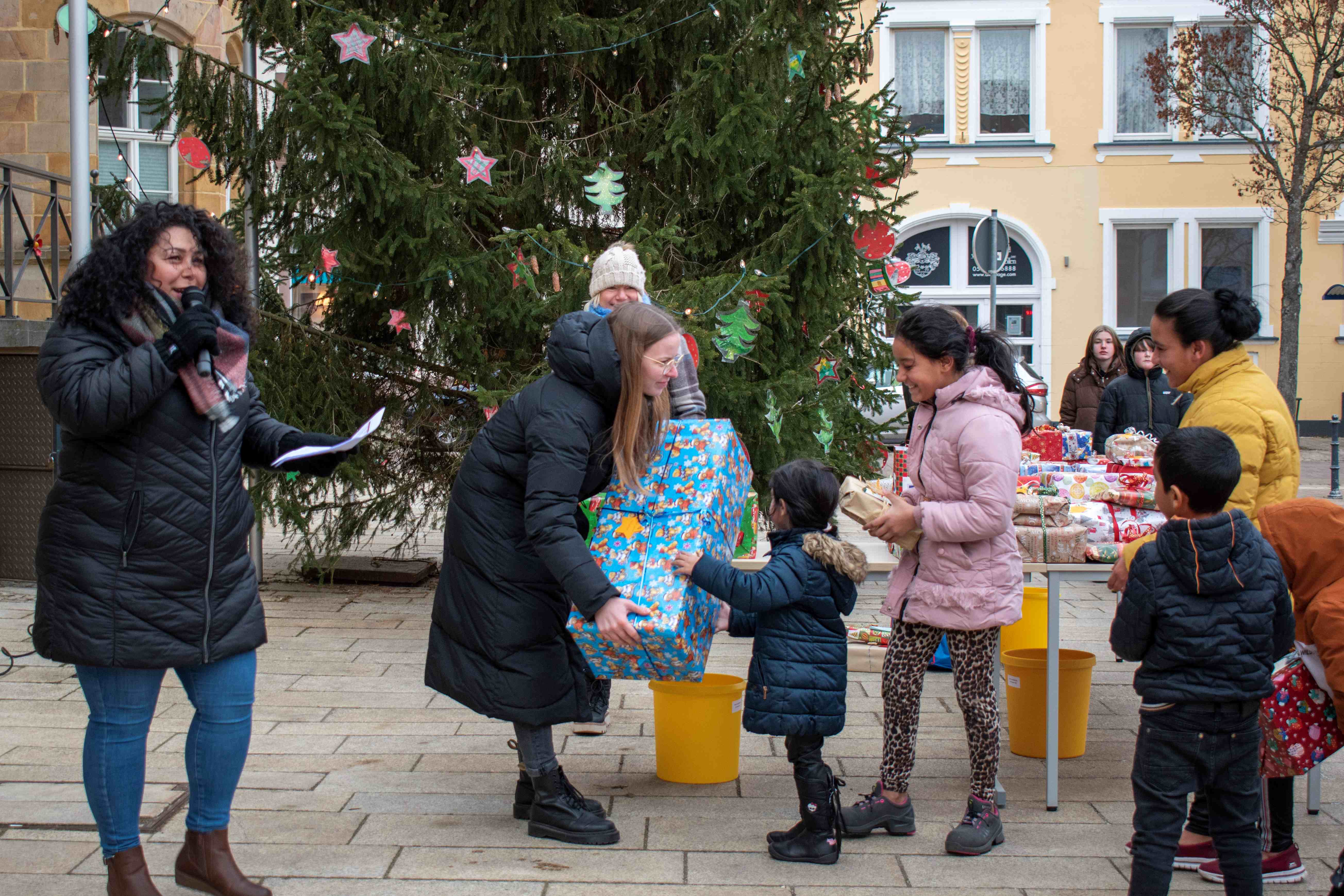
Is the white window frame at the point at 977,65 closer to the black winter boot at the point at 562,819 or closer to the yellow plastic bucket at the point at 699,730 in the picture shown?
the yellow plastic bucket at the point at 699,730

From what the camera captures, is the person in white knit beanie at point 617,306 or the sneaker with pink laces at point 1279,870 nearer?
the sneaker with pink laces at point 1279,870

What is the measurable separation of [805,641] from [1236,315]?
5.60 feet

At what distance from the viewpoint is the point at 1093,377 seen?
9.09 meters

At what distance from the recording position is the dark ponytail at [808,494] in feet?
12.4

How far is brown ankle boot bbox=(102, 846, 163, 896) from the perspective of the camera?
10.5 ft

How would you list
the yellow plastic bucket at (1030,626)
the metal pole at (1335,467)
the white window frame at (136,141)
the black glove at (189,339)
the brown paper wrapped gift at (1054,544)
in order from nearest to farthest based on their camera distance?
the black glove at (189,339), the brown paper wrapped gift at (1054,544), the yellow plastic bucket at (1030,626), the white window frame at (136,141), the metal pole at (1335,467)

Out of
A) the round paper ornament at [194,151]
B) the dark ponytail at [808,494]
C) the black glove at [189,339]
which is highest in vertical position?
the round paper ornament at [194,151]

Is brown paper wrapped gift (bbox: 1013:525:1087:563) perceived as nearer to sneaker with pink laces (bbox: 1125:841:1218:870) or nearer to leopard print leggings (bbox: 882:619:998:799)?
leopard print leggings (bbox: 882:619:998:799)

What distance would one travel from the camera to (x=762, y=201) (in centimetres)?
756

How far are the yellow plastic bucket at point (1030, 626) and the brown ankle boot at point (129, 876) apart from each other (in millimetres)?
4086

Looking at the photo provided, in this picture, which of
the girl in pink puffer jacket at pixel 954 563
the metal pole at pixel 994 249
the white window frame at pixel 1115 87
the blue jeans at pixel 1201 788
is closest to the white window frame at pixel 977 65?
the white window frame at pixel 1115 87

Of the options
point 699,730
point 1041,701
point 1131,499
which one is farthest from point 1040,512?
point 699,730

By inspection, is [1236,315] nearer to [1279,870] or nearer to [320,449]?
[1279,870]

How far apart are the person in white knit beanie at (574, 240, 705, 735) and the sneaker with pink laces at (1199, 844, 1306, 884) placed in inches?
78.1
